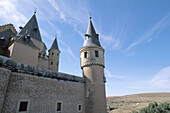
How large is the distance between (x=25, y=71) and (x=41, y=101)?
2.98 m

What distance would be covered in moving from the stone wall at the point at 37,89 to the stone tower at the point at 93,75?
3.93 feet

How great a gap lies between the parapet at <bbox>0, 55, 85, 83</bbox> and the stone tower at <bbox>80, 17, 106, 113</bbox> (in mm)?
1353

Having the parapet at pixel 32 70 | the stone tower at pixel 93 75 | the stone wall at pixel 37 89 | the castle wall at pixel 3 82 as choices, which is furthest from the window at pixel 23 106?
the stone tower at pixel 93 75

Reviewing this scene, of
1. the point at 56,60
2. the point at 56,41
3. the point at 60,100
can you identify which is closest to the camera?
the point at 60,100

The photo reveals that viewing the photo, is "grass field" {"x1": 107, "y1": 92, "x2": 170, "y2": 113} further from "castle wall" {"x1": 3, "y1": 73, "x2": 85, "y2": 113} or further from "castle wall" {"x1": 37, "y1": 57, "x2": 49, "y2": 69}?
"castle wall" {"x1": 3, "y1": 73, "x2": 85, "y2": 113}

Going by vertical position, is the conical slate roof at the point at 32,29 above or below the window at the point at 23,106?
above

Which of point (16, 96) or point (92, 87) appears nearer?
point (16, 96)

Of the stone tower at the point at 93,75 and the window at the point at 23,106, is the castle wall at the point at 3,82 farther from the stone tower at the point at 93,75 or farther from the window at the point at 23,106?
the stone tower at the point at 93,75

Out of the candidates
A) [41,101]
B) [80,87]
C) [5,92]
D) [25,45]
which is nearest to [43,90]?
[41,101]

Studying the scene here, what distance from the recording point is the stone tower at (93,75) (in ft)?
41.5

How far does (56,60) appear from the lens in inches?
982

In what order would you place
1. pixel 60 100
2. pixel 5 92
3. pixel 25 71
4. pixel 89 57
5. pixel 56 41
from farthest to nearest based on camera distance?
1. pixel 56 41
2. pixel 89 57
3. pixel 60 100
4. pixel 25 71
5. pixel 5 92

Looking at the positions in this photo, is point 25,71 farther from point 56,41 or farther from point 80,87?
point 56,41

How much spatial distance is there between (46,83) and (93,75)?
6.12 metres
